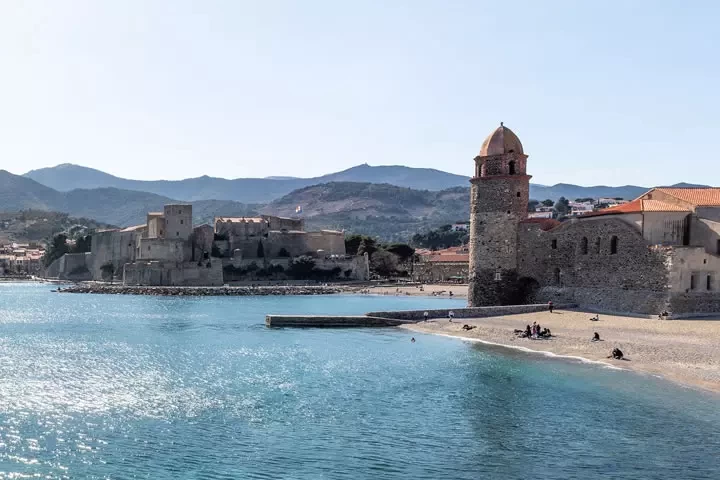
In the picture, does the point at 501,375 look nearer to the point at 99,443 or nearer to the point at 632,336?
the point at 632,336

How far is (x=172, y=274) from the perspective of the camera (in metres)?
65.8

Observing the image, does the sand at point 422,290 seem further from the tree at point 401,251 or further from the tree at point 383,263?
the tree at point 401,251

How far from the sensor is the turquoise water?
1229 centimetres

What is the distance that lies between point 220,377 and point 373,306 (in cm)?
2662

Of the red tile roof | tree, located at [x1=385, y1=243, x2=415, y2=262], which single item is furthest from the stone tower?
tree, located at [x1=385, y1=243, x2=415, y2=262]

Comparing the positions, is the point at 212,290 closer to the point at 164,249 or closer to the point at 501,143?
the point at 164,249

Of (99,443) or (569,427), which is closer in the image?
(99,443)

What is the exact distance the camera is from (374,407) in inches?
643

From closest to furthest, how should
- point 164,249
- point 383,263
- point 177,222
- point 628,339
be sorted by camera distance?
point 628,339
point 164,249
point 177,222
point 383,263

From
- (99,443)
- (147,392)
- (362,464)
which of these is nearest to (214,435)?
(99,443)

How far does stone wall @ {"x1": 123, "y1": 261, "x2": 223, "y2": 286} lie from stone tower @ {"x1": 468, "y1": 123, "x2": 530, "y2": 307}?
40068mm

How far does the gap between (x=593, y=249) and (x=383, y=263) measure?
170ft

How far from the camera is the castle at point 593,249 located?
25.5 meters

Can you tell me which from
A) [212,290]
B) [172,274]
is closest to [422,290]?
[212,290]
